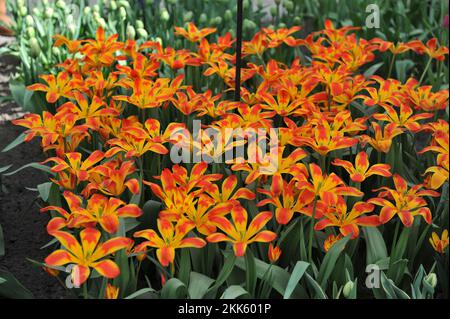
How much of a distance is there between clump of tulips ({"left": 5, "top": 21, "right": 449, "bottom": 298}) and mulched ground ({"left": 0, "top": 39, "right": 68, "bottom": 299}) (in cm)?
11

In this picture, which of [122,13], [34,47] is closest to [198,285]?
[34,47]

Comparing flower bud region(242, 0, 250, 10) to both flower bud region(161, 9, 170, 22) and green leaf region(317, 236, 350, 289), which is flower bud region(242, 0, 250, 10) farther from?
green leaf region(317, 236, 350, 289)

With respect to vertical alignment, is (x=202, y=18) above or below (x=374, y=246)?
above

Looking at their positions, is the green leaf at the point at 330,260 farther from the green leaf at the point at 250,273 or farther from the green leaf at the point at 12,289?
the green leaf at the point at 12,289

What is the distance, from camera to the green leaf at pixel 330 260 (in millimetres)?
1641

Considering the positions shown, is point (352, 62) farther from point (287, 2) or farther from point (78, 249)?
point (78, 249)

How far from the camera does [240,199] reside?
1.91 metres

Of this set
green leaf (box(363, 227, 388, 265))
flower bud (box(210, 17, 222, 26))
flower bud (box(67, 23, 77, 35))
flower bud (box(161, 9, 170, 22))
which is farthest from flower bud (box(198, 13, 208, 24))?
green leaf (box(363, 227, 388, 265))

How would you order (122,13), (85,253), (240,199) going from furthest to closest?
(122,13)
(240,199)
(85,253)

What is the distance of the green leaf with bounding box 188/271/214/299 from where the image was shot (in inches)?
63.1

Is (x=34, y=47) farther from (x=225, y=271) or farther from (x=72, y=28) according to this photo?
(x=225, y=271)

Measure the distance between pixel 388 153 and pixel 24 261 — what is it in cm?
109

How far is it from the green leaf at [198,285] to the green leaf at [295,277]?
0.19 m

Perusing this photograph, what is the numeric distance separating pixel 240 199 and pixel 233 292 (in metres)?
0.39
